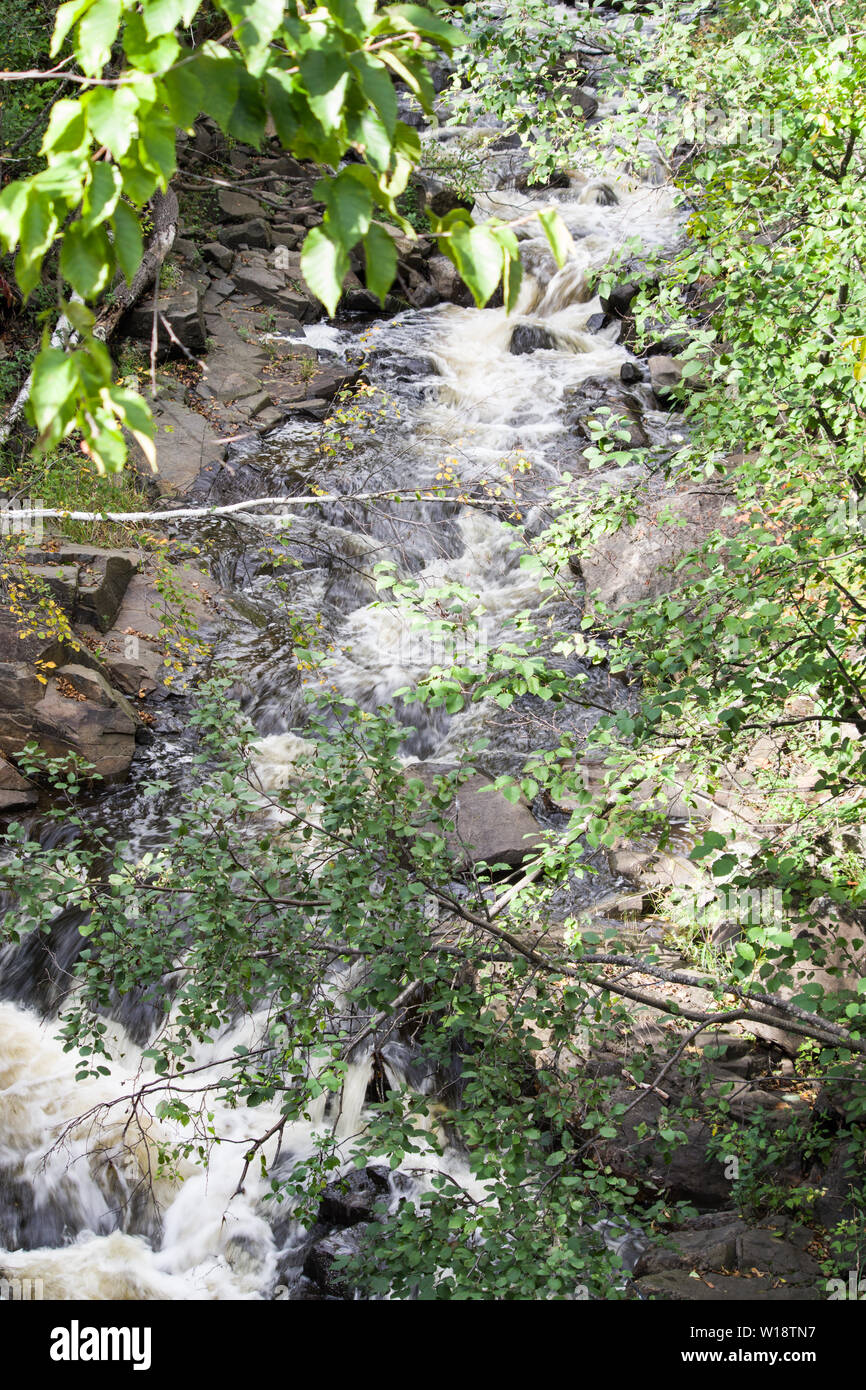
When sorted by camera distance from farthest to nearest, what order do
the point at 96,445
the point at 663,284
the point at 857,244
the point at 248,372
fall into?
the point at 248,372, the point at 663,284, the point at 857,244, the point at 96,445

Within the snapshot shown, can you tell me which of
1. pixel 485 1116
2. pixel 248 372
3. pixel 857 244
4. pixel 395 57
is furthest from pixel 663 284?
pixel 248 372

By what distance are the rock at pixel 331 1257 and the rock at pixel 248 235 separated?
1545 cm

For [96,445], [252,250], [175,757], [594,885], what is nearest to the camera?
[96,445]

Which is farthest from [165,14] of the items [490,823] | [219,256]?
[219,256]

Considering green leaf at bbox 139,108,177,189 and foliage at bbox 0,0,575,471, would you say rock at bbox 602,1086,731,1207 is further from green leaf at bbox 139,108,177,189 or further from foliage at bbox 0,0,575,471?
green leaf at bbox 139,108,177,189

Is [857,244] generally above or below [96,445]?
above

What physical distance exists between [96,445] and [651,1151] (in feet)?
16.9

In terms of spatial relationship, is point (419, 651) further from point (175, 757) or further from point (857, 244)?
point (857, 244)

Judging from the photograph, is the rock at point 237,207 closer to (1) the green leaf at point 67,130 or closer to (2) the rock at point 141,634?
(2) the rock at point 141,634

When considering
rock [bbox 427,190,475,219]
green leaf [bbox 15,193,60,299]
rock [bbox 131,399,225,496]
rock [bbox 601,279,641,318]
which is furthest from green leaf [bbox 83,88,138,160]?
rock [bbox 427,190,475,219]

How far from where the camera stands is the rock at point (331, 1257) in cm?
498

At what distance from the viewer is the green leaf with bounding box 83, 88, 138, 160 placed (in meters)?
1.35

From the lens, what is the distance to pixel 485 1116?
3203mm

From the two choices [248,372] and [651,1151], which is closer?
[651,1151]
